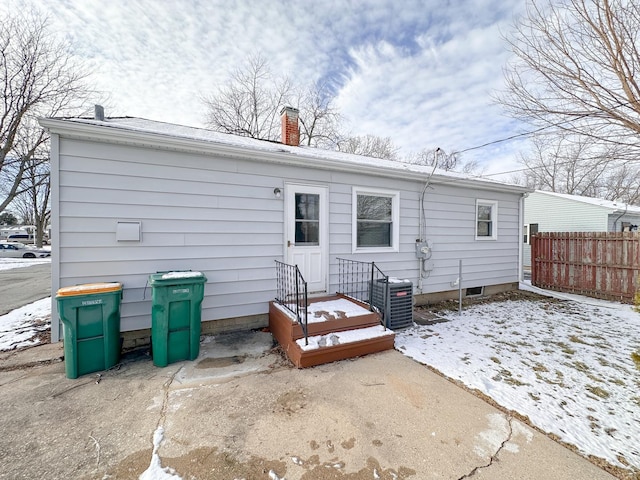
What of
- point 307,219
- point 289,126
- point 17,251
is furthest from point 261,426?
point 17,251

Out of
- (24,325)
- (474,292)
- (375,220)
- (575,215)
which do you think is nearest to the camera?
(24,325)

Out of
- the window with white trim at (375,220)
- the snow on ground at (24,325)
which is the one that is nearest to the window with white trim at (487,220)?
the window with white trim at (375,220)

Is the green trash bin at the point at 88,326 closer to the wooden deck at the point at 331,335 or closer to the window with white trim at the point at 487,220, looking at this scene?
the wooden deck at the point at 331,335

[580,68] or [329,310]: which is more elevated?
[580,68]

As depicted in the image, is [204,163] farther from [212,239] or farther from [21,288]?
[21,288]

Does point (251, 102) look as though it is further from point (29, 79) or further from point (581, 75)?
point (581, 75)

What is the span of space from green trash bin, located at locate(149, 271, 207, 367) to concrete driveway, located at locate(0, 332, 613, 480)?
0.18m

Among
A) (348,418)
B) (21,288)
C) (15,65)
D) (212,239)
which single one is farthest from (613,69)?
(15,65)

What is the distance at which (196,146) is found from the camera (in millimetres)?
3867

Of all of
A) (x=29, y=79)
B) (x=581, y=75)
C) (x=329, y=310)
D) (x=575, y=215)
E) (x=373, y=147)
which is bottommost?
(x=329, y=310)

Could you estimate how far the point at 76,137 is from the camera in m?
3.40

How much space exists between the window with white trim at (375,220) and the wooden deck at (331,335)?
5.53 feet

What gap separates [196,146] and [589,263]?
32.5ft

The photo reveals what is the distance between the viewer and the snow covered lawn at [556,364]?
7.41 ft
